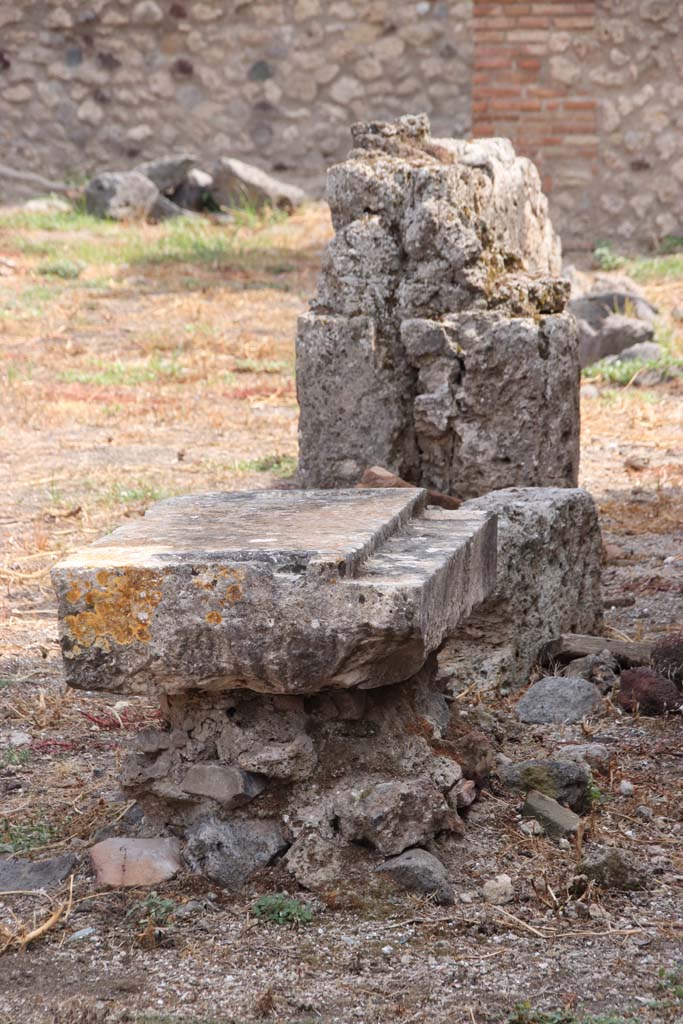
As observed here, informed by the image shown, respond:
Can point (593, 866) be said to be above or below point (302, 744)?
below

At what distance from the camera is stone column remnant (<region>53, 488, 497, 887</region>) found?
9.21 ft

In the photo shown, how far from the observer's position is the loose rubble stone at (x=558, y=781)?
3303 mm

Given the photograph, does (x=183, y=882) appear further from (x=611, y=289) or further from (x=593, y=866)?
(x=611, y=289)

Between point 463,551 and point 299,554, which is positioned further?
point 463,551

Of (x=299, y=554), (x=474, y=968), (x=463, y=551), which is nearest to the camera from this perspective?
(x=474, y=968)

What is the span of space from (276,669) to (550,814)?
32.6 inches

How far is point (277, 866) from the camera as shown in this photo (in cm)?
295

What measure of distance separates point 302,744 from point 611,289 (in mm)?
6775

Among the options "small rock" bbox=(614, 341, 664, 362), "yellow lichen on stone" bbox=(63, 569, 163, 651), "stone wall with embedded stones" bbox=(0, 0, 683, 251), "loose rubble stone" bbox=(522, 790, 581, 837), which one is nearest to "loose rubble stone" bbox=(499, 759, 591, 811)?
"loose rubble stone" bbox=(522, 790, 581, 837)

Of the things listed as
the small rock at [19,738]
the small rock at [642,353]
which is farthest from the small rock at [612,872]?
the small rock at [642,353]

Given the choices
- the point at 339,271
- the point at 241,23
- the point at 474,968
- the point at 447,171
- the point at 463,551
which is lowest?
the point at 474,968

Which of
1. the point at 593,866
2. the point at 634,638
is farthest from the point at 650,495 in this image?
the point at 593,866

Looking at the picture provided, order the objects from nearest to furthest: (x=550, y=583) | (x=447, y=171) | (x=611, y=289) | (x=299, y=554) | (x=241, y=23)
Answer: (x=299, y=554)
(x=550, y=583)
(x=447, y=171)
(x=611, y=289)
(x=241, y=23)

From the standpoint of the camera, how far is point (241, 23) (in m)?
13.3
